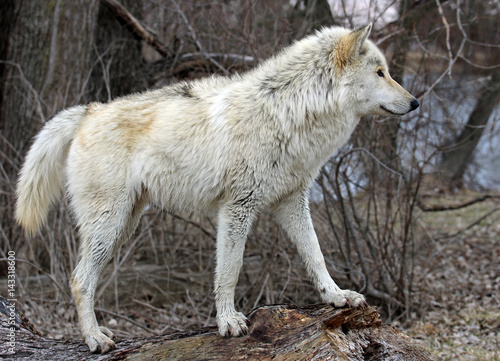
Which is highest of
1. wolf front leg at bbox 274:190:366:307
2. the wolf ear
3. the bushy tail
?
the wolf ear

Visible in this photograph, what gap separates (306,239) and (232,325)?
102 cm

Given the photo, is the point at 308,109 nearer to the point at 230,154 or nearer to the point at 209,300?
the point at 230,154

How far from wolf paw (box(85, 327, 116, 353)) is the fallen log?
6 cm

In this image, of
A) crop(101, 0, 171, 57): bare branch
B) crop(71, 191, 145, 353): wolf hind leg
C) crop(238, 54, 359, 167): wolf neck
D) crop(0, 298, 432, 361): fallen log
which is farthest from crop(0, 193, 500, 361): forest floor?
crop(101, 0, 171, 57): bare branch

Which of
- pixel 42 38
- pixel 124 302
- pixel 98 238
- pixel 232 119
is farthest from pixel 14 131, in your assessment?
pixel 232 119

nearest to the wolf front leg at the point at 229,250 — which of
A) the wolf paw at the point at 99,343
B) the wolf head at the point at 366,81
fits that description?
the wolf paw at the point at 99,343

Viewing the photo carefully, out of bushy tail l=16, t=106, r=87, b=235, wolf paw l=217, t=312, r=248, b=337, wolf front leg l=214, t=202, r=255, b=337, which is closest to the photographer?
wolf paw l=217, t=312, r=248, b=337

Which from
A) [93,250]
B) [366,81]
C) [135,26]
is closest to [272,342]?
[93,250]

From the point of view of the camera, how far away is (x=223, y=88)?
4605 mm

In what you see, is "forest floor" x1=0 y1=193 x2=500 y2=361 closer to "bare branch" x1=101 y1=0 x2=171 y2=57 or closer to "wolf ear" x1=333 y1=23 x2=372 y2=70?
"wolf ear" x1=333 y1=23 x2=372 y2=70

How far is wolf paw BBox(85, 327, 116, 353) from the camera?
3895 millimetres

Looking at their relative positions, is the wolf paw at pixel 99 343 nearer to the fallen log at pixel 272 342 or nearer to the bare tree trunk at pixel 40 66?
the fallen log at pixel 272 342

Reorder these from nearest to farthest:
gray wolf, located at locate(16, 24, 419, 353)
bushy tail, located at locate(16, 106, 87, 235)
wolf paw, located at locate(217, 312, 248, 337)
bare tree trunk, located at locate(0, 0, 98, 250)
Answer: wolf paw, located at locate(217, 312, 248, 337) < gray wolf, located at locate(16, 24, 419, 353) < bushy tail, located at locate(16, 106, 87, 235) < bare tree trunk, located at locate(0, 0, 98, 250)

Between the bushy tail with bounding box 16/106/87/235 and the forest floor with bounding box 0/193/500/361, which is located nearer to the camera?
the bushy tail with bounding box 16/106/87/235
